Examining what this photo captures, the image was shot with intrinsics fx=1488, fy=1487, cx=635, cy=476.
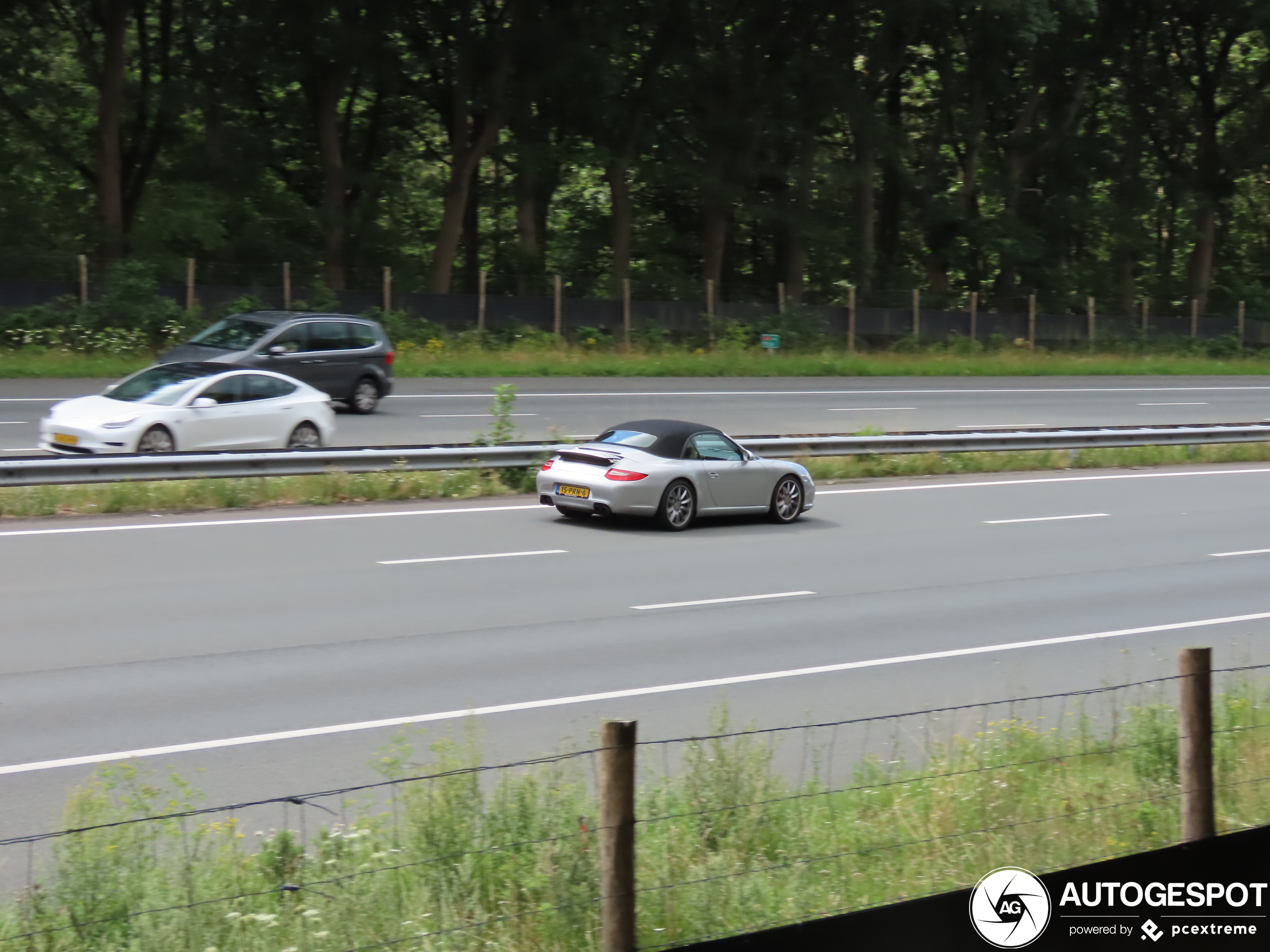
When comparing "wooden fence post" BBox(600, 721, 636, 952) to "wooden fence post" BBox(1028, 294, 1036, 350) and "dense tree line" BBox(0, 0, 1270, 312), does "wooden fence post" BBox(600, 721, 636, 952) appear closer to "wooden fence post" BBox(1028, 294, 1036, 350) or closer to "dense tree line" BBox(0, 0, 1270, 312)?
"dense tree line" BBox(0, 0, 1270, 312)

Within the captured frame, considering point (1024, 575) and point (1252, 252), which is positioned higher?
point (1252, 252)

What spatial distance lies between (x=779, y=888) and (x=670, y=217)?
158 feet

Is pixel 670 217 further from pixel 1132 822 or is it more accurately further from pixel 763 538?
pixel 1132 822

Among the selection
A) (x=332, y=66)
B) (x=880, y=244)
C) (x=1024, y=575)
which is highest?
(x=332, y=66)

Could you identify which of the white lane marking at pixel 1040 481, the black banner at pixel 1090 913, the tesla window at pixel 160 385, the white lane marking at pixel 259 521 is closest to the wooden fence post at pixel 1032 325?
the white lane marking at pixel 1040 481

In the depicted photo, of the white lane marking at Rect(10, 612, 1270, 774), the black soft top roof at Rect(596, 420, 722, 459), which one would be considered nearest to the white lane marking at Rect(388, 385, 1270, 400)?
the black soft top roof at Rect(596, 420, 722, 459)

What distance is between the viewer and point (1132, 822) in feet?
22.3

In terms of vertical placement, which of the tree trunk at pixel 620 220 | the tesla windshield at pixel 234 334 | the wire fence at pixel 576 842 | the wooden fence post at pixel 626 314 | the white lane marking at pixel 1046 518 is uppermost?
the tree trunk at pixel 620 220

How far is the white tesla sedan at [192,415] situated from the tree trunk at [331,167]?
22054 millimetres

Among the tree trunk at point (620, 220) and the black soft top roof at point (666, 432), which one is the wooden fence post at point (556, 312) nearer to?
the tree trunk at point (620, 220)

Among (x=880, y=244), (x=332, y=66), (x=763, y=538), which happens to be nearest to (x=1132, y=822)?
(x=763, y=538)

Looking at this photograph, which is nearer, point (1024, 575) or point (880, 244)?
point (1024, 575)

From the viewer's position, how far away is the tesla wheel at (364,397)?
88.1 feet

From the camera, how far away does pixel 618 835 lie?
15.5 feet
